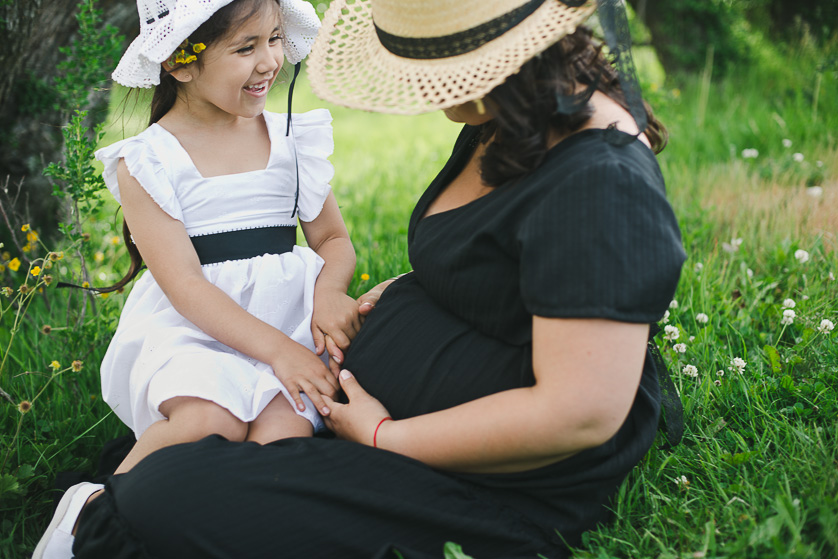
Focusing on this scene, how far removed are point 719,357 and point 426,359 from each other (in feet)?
3.62

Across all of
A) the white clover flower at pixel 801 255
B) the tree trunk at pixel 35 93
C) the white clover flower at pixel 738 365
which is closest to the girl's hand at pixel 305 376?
the white clover flower at pixel 738 365

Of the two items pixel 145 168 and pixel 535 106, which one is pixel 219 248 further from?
pixel 535 106

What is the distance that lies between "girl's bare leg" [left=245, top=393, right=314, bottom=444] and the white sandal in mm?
408

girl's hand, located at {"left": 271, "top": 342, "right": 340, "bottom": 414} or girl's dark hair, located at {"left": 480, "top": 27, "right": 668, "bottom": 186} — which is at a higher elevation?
girl's dark hair, located at {"left": 480, "top": 27, "right": 668, "bottom": 186}

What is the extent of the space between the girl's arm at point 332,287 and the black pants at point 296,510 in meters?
0.45

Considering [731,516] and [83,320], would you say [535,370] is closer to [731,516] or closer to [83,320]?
[731,516]

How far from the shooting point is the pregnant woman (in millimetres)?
1395

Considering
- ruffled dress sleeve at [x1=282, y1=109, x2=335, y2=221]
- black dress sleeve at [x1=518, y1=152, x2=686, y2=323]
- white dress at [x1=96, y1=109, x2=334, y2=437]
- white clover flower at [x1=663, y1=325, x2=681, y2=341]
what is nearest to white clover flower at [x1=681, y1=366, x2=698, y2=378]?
white clover flower at [x1=663, y1=325, x2=681, y2=341]

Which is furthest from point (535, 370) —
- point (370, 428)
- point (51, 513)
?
point (51, 513)

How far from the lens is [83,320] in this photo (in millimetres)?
2627

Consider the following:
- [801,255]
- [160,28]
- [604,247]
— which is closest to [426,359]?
[604,247]

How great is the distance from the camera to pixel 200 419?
1820mm

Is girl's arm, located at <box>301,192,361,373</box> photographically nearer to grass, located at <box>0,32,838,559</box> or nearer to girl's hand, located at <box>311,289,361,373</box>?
girl's hand, located at <box>311,289,361,373</box>

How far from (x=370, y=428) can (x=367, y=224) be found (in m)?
2.35
